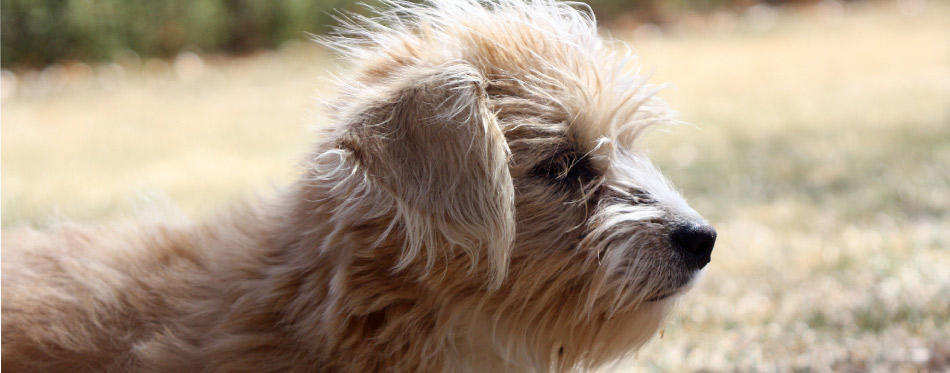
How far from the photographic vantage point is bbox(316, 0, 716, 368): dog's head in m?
2.50

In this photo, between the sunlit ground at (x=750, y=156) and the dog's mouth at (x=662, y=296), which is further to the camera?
the sunlit ground at (x=750, y=156)

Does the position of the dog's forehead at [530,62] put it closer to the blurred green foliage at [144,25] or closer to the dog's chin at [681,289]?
the dog's chin at [681,289]

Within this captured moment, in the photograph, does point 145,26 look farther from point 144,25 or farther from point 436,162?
point 436,162

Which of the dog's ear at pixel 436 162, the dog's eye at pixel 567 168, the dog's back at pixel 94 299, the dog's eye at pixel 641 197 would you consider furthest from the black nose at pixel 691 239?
the dog's back at pixel 94 299

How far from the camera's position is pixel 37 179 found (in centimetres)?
863

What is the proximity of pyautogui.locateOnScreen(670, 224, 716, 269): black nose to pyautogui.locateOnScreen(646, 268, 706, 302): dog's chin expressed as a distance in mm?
47

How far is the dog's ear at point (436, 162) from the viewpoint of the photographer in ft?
8.14

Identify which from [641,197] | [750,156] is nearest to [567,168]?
[641,197]

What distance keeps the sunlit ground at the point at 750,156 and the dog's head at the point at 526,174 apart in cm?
50

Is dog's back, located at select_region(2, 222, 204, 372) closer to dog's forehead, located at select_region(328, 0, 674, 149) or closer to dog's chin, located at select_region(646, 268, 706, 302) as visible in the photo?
dog's forehead, located at select_region(328, 0, 674, 149)

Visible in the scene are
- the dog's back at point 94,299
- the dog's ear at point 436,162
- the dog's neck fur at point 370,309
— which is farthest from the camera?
the dog's back at point 94,299

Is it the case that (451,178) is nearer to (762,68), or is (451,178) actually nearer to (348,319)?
(348,319)

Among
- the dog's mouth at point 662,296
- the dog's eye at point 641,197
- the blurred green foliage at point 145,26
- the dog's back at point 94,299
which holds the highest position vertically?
the dog's eye at point 641,197

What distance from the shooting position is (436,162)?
2.50 metres
